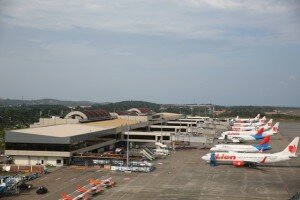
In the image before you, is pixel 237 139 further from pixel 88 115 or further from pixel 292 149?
pixel 292 149

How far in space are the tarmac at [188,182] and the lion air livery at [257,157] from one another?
53.5 inches

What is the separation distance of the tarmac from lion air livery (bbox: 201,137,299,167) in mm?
1358

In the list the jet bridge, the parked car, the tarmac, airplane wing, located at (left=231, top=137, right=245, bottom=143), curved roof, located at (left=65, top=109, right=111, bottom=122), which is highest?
curved roof, located at (left=65, top=109, right=111, bottom=122)

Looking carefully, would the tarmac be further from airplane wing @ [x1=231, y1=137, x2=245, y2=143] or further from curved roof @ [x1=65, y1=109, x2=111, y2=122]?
airplane wing @ [x1=231, y1=137, x2=245, y2=143]

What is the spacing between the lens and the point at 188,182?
5944cm

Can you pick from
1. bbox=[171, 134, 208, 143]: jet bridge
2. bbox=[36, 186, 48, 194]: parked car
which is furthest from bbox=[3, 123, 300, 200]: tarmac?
bbox=[171, 134, 208, 143]: jet bridge

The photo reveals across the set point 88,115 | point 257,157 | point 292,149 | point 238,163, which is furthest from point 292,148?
point 88,115

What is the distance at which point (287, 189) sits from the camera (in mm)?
54844

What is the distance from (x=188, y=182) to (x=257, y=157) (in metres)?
19.7

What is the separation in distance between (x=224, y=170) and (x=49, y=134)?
32.5 m

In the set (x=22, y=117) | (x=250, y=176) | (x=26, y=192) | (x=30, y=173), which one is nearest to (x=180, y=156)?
(x=250, y=176)

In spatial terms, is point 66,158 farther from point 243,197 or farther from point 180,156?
point 243,197

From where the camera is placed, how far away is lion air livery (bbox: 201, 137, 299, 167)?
72.1 metres

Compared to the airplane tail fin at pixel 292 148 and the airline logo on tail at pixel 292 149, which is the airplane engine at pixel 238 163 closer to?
the airplane tail fin at pixel 292 148
